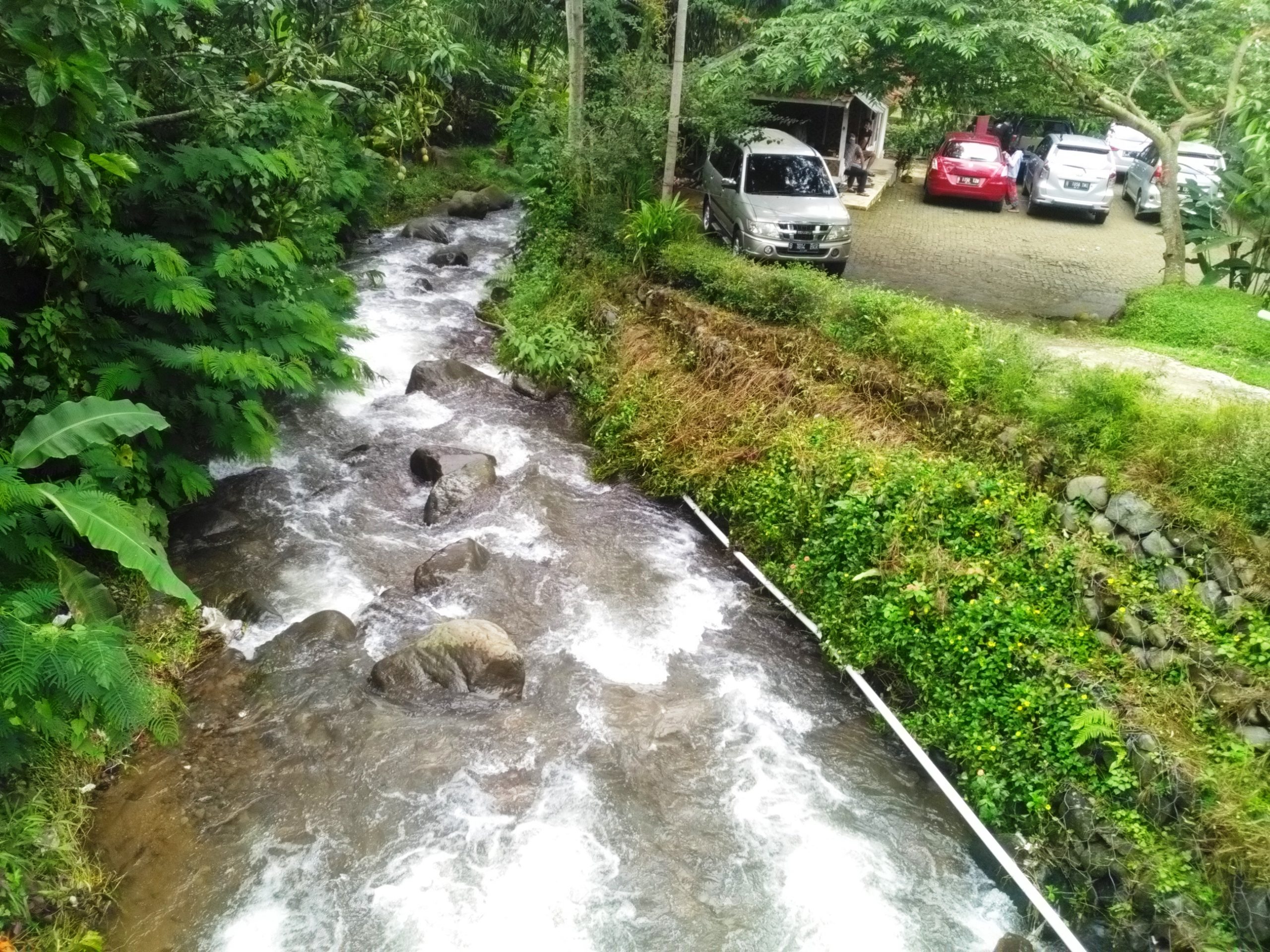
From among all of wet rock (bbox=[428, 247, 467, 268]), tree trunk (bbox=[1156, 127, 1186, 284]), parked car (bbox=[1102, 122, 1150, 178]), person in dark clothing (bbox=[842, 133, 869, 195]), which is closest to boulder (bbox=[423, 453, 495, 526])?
wet rock (bbox=[428, 247, 467, 268])

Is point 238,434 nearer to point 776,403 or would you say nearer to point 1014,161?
point 776,403

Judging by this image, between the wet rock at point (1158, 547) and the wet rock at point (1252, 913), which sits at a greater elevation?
the wet rock at point (1158, 547)

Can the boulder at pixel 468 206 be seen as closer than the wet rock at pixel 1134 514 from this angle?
No

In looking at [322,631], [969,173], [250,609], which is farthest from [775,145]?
[250,609]

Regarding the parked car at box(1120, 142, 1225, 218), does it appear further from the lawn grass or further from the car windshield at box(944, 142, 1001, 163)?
the lawn grass

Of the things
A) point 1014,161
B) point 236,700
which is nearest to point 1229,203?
point 1014,161

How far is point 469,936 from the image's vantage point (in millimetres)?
5438

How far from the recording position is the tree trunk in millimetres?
12719

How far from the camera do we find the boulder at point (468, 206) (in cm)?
2106

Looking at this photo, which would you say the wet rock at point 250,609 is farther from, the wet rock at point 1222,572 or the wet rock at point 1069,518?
the wet rock at point 1222,572

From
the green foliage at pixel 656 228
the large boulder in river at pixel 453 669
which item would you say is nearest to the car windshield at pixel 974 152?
the green foliage at pixel 656 228

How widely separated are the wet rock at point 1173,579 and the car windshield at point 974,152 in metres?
17.3

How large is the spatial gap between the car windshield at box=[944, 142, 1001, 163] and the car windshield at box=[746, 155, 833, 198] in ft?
29.0

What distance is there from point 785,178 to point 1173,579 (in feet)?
32.0
